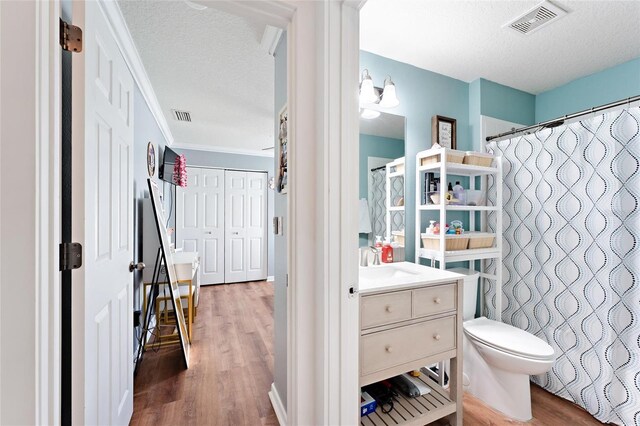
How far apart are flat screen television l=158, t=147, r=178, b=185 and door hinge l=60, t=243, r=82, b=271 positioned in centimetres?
259

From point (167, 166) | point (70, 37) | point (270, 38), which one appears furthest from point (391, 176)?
point (167, 166)

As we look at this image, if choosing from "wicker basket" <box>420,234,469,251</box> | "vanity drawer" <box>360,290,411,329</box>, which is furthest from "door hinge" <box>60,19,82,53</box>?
"wicker basket" <box>420,234,469,251</box>

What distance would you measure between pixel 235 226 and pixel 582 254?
4.22 meters

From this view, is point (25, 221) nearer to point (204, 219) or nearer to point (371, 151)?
point (371, 151)

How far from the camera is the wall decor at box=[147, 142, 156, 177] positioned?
2595 mm

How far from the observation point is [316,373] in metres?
1.16

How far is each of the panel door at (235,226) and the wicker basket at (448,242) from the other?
134 inches

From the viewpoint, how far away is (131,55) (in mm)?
1783

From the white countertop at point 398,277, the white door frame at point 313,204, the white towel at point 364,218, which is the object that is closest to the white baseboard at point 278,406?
the white door frame at point 313,204

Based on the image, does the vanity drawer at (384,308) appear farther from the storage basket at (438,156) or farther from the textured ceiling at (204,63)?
the textured ceiling at (204,63)

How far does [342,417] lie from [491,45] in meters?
2.29

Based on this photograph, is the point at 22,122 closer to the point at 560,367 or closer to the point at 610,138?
the point at 610,138

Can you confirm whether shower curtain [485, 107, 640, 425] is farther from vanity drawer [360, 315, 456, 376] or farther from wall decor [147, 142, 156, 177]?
wall decor [147, 142, 156, 177]

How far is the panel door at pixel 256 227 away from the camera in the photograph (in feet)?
15.4
